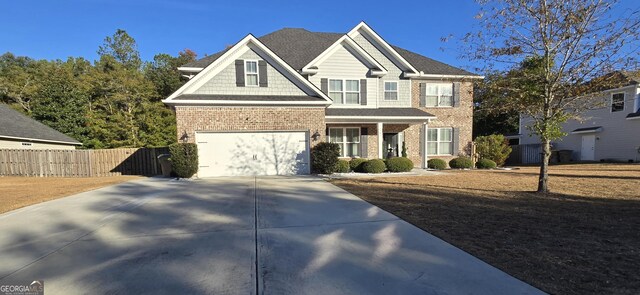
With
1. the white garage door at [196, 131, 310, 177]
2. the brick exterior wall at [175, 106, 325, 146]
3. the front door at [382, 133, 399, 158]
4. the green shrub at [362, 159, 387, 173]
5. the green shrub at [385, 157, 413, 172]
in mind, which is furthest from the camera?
the front door at [382, 133, 399, 158]

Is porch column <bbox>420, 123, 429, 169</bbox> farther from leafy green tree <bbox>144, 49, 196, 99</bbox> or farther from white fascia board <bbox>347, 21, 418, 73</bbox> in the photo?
leafy green tree <bbox>144, 49, 196, 99</bbox>

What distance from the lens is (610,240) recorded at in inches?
167

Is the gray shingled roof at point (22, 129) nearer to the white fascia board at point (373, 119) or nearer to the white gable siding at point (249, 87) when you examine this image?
the white gable siding at point (249, 87)

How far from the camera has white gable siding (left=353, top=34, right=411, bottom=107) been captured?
16.9 meters

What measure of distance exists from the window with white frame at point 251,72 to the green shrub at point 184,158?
407 cm

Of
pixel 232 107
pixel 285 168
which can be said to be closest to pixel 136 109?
pixel 232 107

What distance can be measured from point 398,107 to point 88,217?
15.3 m

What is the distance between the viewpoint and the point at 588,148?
22.5 metres

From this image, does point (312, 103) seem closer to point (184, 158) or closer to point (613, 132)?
point (184, 158)

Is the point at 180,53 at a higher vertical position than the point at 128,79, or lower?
higher

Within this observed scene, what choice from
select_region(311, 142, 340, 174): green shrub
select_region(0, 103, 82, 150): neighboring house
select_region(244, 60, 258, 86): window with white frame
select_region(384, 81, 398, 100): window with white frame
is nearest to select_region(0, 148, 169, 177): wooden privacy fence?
select_region(0, 103, 82, 150): neighboring house

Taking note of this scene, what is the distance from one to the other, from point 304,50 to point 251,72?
18.8 ft

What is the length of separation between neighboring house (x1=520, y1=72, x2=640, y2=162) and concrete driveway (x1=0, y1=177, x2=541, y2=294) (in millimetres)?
18983

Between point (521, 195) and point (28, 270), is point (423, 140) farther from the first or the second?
point (28, 270)
